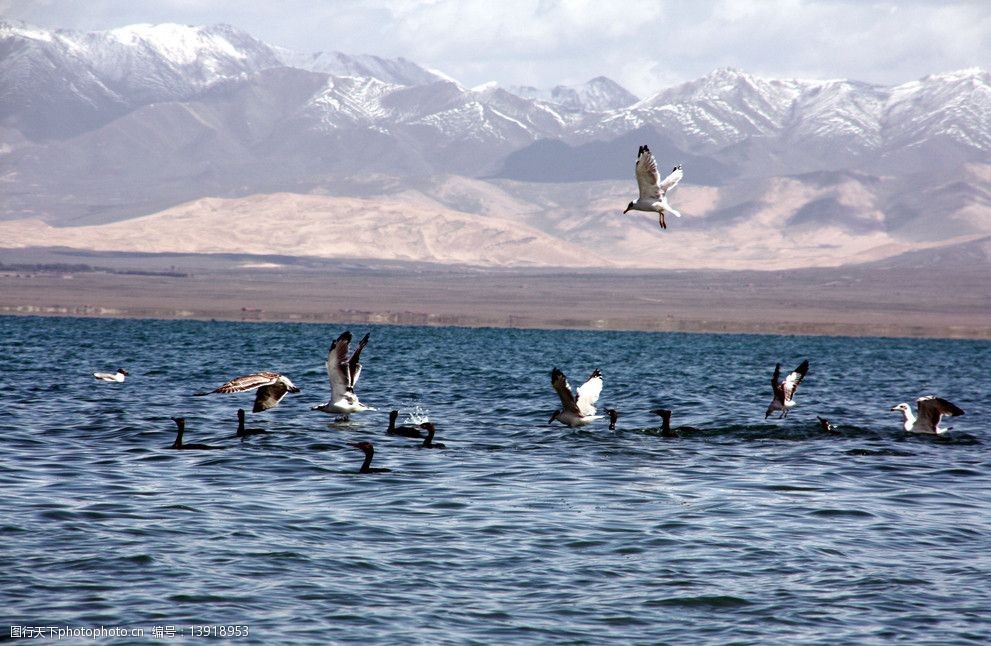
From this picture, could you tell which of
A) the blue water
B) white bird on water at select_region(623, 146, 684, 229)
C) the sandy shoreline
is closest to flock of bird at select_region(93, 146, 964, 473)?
white bird on water at select_region(623, 146, 684, 229)

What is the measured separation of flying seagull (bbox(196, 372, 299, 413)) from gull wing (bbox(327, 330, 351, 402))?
2.70 ft

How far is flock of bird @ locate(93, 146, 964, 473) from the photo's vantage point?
24.7 meters

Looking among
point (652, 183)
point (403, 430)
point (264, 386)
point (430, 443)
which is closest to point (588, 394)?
point (430, 443)

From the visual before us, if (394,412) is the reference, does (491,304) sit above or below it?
above

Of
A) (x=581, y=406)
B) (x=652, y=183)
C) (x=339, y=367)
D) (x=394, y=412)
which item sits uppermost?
A: (x=652, y=183)

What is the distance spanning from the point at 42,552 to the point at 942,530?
12.9m

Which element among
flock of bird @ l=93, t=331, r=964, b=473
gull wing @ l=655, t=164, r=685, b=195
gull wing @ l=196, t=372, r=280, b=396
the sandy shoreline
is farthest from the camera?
the sandy shoreline

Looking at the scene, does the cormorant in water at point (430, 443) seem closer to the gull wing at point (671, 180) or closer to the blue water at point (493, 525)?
the blue water at point (493, 525)

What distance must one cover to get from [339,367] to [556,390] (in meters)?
4.50

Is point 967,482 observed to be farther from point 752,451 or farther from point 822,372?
point 822,372

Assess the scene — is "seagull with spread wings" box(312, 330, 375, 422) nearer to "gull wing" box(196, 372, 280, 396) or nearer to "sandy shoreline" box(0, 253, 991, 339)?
"gull wing" box(196, 372, 280, 396)

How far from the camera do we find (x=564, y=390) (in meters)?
27.0

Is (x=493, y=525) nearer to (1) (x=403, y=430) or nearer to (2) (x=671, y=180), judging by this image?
(2) (x=671, y=180)

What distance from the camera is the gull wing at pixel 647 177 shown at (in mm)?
25797
